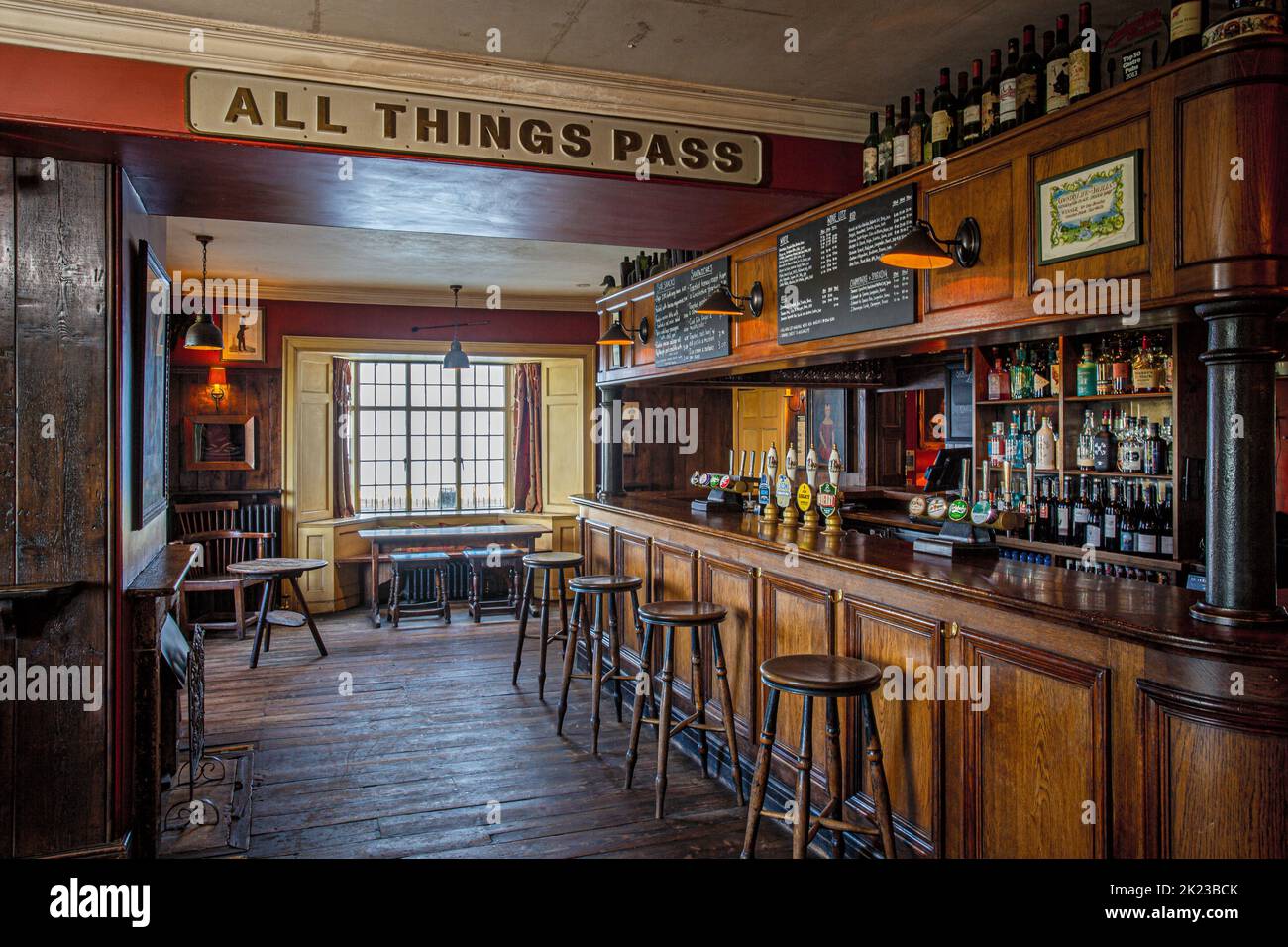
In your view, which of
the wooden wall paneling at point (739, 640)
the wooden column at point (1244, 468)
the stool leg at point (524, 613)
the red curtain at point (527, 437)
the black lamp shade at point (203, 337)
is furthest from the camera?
the red curtain at point (527, 437)

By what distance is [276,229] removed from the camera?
602 centimetres

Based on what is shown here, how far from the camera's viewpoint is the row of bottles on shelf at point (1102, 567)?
4.39 meters

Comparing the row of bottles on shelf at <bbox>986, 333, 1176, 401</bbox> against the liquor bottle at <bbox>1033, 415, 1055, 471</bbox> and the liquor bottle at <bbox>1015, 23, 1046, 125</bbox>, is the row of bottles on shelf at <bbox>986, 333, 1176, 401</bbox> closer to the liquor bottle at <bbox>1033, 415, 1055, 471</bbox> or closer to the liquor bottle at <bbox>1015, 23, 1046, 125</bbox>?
the liquor bottle at <bbox>1033, 415, 1055, 471</bbox>

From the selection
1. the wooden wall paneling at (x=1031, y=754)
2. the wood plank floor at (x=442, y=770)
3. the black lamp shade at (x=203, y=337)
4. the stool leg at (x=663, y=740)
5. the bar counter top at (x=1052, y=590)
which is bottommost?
the wood plank floor at (x=442, y=770)

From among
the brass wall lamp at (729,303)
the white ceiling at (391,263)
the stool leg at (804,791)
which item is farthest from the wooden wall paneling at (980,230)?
the white ceiling at (391,263)

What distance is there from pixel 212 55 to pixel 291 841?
2839mm

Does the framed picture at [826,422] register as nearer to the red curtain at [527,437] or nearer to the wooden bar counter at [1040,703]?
the red curtain at [527,437]

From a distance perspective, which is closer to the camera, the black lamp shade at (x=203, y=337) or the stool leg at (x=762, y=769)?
the stool leg at (x=762, y=769)

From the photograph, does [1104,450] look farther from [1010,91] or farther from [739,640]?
[1010,91]

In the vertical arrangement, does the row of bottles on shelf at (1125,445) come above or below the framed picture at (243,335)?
below

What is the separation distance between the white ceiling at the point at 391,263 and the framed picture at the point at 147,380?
1.88 meters

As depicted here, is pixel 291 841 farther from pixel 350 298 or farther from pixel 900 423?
pixel 900 423

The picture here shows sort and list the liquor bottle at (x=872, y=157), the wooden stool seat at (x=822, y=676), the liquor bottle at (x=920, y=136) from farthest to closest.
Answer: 1. the liquor bottle at (x=872, y=157)
2. the liquor bottle at (x=920, y=136)
3. the wooden stool seat at (x=822, y=676)

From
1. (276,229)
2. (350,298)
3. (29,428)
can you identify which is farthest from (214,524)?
(29,428)
